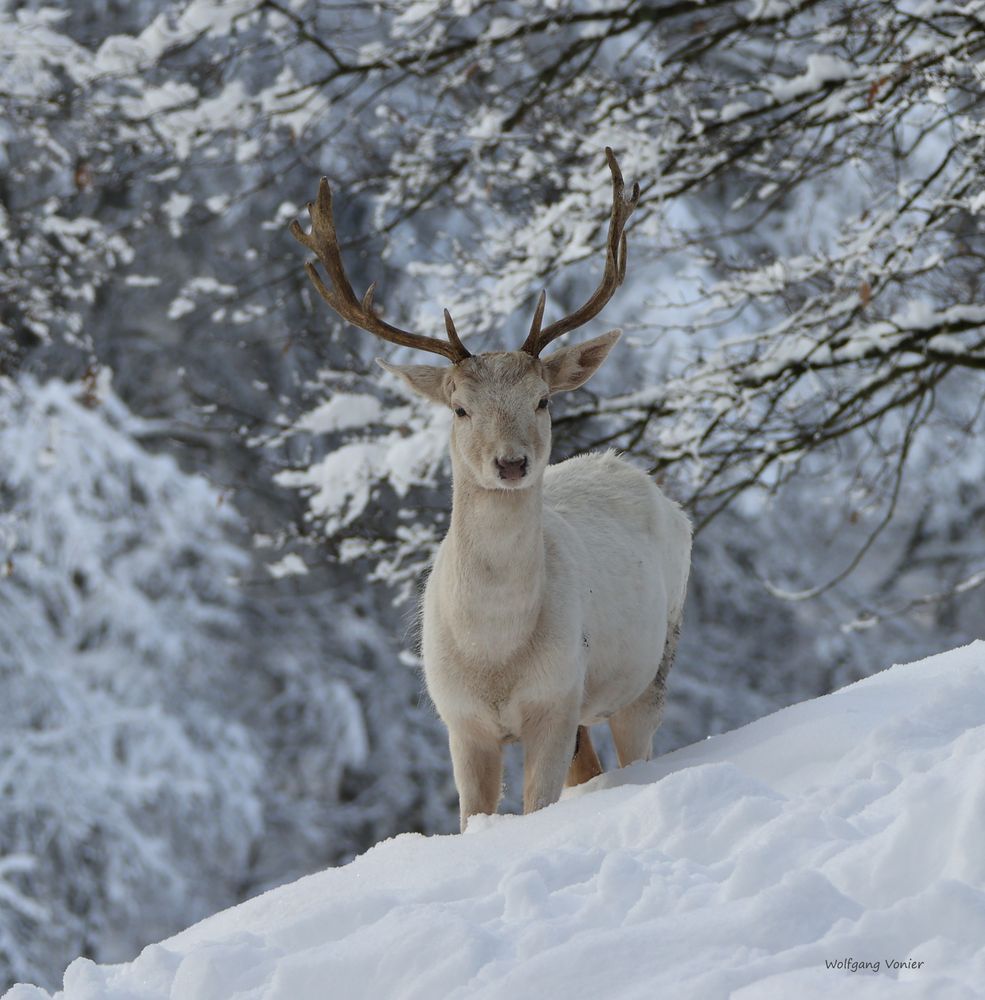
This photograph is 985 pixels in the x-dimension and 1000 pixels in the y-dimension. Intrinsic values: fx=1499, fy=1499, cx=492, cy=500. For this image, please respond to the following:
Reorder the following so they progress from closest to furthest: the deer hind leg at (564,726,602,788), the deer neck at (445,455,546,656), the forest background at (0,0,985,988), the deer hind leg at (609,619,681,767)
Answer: the deer neck at (445,455,546,656)
the deer hind leg at (564,726,602,788)
the deer hind leg at (609,619,681,767)
the forest background at (0,0,985,988)

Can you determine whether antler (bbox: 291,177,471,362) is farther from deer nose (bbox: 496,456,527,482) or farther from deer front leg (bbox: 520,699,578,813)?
deer front leg (bbox: 520,699,578,813)

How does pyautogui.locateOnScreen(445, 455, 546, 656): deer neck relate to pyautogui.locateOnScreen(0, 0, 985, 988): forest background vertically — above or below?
below

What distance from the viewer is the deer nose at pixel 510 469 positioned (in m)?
4.18

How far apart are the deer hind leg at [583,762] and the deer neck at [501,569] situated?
1041mm

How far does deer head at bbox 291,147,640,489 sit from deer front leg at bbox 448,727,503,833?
2.66 ft

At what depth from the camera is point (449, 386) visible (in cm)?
454

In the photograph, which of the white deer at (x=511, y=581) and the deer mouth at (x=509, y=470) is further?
the white deer at (x=511, y=581)

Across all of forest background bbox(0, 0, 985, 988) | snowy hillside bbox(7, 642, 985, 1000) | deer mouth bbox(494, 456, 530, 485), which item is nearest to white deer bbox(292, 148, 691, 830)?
deer mouth bbox(494, 456, 530, 485)

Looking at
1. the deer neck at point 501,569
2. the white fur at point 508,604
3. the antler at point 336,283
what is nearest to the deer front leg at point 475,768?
the white fur at point 508,604

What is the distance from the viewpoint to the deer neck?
4.34m

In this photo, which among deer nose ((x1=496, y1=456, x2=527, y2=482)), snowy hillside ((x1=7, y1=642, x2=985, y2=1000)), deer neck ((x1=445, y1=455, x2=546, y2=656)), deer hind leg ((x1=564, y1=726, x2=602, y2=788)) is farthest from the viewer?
deer hind leg ((x1=564, y1=726, x2=602, y2=788))

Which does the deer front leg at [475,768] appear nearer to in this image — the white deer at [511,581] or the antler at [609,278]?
the white deer at [511,581]

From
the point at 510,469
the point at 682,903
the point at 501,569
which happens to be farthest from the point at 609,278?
the point at 682,903

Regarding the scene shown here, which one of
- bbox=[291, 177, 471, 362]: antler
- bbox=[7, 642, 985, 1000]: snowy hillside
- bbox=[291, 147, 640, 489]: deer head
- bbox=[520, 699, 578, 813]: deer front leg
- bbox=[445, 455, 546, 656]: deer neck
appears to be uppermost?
bbox=[291, 177, 471, 362]: antler
